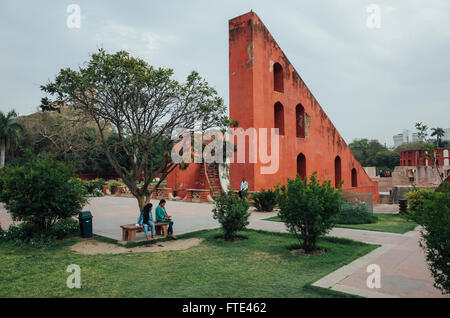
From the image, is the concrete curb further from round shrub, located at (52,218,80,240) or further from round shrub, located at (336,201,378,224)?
round shrub, located at (52,218,80,240)

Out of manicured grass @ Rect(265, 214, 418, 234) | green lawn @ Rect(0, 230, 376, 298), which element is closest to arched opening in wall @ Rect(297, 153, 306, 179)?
manicured grass @ Rect(265, 214, 418, 234)

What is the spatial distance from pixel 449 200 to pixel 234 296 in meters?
3.37

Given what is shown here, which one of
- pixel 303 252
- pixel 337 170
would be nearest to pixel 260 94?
pixel 337 170

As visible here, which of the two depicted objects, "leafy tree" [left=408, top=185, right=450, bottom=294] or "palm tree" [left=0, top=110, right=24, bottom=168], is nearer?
"leafy tree" [left=408, top=185, right=450, bottom=294]

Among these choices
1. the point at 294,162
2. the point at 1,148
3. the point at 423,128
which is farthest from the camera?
the point at 1,148

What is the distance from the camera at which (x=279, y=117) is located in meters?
19.6

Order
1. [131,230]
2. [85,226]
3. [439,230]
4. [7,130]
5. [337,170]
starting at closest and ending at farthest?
1. [439,230]
2. [131,230]
3. [85,226]
4. [337,170]
5. [7,130]

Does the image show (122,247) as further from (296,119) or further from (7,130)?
(7,130)

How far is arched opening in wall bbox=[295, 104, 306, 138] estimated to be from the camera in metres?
21.1

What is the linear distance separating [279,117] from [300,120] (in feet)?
7.87

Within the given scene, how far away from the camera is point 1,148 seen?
3416 cm

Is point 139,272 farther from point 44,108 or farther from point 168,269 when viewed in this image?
point 44,108

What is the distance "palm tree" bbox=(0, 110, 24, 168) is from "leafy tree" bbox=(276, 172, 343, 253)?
120 ft
